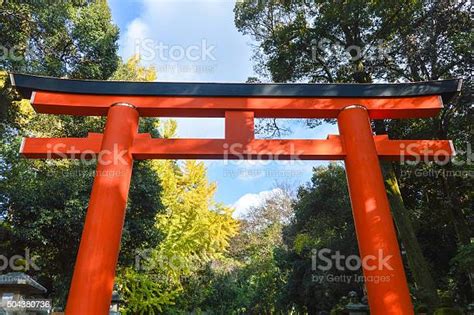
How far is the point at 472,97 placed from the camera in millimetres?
8508

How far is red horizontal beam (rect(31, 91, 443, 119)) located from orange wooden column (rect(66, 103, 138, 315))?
251 millimetres

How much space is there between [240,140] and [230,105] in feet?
1.99

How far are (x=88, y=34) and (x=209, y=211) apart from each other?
7610 mm

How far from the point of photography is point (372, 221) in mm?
4496

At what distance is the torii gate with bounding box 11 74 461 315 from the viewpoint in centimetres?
439

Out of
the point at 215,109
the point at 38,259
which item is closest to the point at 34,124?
the point at 38,259

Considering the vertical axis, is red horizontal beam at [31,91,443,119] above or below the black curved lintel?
below

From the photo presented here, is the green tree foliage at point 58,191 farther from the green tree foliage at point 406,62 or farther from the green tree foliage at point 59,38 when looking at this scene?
the green tree foliage at point 406,62

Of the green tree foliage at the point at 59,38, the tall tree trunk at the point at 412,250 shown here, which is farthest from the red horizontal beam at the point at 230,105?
the green tree foliage at the point at 59,38

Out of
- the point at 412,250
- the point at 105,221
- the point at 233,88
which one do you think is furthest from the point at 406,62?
the point at 105,221

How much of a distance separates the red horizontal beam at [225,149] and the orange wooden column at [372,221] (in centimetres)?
27

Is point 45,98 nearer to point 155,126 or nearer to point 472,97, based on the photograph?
point 155,126

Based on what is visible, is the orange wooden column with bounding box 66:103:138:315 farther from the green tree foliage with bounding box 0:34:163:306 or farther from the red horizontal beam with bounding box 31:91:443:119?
the green tree foliage with bounding box 0:34:163:306

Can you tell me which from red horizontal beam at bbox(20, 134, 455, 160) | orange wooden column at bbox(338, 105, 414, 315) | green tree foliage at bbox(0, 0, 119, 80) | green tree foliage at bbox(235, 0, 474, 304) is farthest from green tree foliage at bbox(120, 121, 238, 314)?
orange wooden column at bbox(338, 105, 414, 315)
